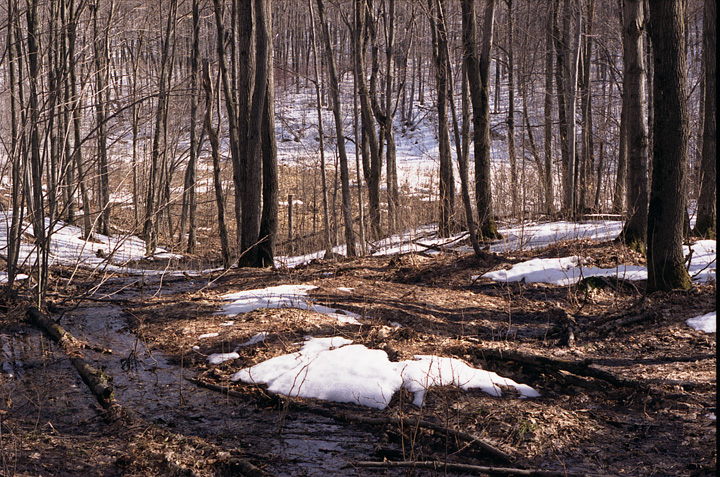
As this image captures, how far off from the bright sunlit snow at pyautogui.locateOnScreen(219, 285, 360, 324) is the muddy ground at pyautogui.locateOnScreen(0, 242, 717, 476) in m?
0.19

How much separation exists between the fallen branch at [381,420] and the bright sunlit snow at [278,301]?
6.23 feet

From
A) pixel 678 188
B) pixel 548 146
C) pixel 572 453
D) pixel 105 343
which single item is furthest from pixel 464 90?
pixel 572 453

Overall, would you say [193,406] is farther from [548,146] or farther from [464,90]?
[548,146]

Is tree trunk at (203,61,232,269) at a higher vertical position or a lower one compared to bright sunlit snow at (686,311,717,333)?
higher

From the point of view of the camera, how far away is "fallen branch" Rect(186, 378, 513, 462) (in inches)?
138

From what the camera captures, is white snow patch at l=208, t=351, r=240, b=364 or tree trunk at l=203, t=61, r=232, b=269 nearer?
white snow patch at l=208, t=351, r=240, b=364

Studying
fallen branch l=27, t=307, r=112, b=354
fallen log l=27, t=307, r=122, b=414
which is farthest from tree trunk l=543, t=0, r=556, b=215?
fallen log l=27, t=307, r=122, b=414

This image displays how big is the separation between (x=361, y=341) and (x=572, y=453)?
7.67 feet

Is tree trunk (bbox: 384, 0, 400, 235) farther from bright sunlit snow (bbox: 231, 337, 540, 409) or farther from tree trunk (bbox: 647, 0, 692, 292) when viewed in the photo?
bright sunlit snow (bbox: 231, 337, 540, 409)

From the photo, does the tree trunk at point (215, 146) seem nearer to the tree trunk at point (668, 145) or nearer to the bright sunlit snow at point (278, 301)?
the bright sunlit snow at point (278, 301)

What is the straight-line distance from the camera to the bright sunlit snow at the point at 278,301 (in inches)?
263

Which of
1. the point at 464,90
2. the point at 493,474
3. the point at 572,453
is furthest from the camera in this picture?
the point at 464,90

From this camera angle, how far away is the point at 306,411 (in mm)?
4277

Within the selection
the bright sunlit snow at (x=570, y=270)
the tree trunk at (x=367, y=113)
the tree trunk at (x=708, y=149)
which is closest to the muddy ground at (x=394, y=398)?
the bright sunlit snow at (x=570, y=270)
